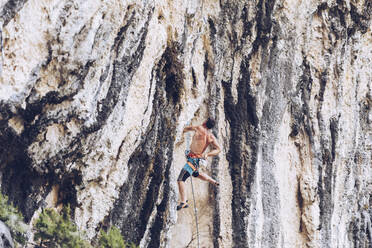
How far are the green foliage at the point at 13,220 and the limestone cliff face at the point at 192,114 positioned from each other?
0.40 metres

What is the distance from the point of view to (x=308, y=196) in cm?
1196

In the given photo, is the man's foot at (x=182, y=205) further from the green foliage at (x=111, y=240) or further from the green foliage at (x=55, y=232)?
the green foliage at (x=55, y=232)

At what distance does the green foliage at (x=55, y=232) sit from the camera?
7.48m

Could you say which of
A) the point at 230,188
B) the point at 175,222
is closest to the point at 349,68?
the point at 230,188

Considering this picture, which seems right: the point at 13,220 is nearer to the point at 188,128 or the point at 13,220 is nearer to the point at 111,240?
the point at 111,240

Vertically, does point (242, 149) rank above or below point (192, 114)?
below

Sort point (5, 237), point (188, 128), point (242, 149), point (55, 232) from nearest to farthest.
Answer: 1. point (5, 237)
2. point (55, 232)
3. point (188, 128)
4. point (242, 149)

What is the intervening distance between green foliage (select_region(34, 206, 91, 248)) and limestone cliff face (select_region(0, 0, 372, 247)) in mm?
369

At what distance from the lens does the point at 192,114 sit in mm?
10242

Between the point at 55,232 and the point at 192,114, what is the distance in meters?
3.77

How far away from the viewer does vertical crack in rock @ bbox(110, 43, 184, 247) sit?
29.6 ft

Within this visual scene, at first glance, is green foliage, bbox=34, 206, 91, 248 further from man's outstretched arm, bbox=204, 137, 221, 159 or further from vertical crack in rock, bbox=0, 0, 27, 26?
man's outstretched arm, bbox=204, 137, 221, 159

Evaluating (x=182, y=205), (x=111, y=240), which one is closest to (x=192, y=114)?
(x=182, y=205)

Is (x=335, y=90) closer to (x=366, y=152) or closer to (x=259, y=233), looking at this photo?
(x=366, y=152)
